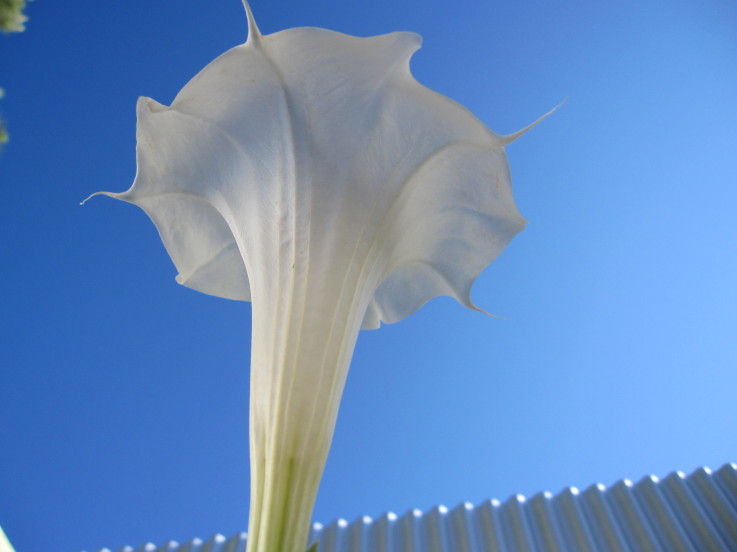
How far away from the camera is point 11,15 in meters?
1.85

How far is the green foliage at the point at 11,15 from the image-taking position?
1.83 metres

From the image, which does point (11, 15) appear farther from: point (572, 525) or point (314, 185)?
point (572, 525)

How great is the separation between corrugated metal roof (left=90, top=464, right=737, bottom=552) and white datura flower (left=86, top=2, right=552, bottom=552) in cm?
99

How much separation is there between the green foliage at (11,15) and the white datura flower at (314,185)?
1735 mm

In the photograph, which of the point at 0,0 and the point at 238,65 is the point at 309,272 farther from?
the point at 0,0

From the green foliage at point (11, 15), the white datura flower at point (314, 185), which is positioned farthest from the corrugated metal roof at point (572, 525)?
the green foliage at point (11, 15)

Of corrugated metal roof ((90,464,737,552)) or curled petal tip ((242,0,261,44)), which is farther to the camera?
corrugated metal roof ((90,464,737,552))

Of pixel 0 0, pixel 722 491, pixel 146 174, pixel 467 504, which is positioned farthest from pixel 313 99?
pixel 0 0

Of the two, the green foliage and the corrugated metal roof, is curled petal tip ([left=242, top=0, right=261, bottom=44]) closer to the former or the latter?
the corrugated metal roof

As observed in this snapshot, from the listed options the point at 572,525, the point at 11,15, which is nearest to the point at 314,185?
the point at 572,525

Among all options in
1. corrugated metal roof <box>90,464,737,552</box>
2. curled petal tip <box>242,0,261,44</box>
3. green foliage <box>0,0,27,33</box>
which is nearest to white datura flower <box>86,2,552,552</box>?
curled petal tip <box>242,0,261,44</box>

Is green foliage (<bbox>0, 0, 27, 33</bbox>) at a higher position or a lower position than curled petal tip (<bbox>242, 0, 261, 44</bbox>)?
higher

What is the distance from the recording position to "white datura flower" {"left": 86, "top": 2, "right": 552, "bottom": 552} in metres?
0.49

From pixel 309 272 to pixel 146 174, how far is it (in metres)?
0.21
